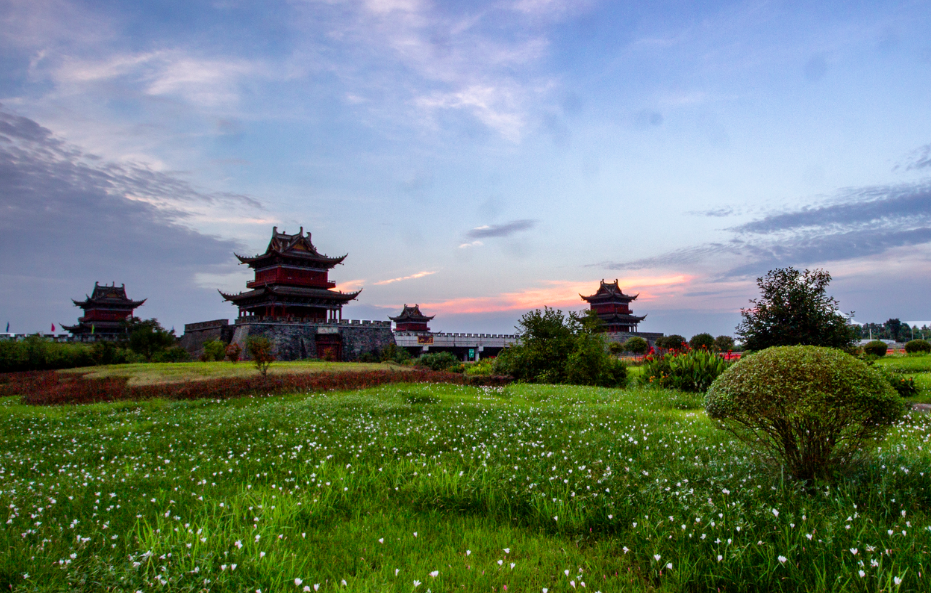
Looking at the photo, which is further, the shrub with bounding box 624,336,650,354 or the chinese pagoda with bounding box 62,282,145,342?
the chinese pagoda with bounding box 62,282,145,342

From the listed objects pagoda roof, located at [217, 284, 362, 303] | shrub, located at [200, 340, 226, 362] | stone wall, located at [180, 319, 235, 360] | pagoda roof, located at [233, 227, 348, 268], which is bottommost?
shrub, located at [200, 340, 226, 362]

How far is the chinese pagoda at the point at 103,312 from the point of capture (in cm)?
7006

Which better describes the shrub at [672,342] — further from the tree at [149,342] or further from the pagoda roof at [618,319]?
the tree at [149,342]

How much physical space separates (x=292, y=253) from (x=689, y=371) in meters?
46.4

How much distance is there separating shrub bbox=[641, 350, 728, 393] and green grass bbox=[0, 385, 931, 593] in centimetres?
831

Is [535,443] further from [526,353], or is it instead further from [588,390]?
[526,353]

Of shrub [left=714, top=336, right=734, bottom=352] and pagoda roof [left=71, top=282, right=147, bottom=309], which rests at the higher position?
pagoda roof [left=71, top=282, right=147, bottom=309]

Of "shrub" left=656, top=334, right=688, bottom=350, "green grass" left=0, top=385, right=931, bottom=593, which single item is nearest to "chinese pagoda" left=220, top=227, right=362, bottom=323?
"shrub" left=656, top=334, right=688, bottom=350

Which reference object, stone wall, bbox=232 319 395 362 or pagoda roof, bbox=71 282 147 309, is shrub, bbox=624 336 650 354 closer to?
stone wall, bbox=232 319 395 362

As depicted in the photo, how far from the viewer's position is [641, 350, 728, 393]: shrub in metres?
17.5

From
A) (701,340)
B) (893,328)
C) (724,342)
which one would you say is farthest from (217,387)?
(893,328)

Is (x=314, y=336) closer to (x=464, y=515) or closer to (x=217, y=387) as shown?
(x=217, y=387)

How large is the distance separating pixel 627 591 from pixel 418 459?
4.01 m

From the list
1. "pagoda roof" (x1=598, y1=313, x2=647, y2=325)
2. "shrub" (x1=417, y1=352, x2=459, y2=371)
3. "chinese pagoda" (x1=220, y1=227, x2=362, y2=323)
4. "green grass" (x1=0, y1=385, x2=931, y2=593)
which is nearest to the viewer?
"green grass" (x1=0, y1=385, x2=931, y2=593)
